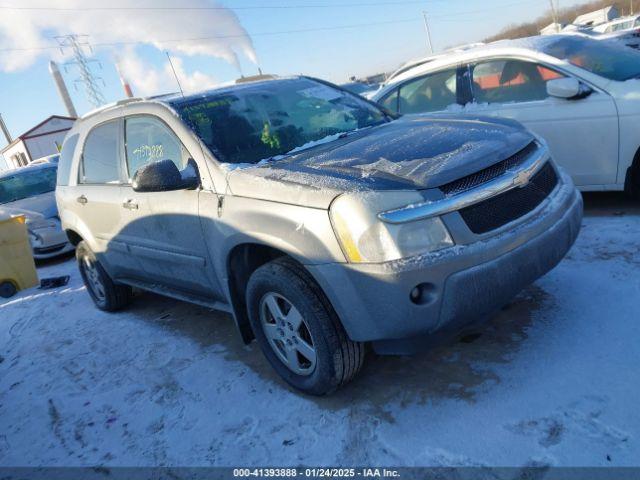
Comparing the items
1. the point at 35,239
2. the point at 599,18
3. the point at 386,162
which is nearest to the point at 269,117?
the point at 386,162

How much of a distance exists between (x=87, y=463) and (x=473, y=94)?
440 centimetres

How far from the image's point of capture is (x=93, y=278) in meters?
5.12

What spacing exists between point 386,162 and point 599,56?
3269mm

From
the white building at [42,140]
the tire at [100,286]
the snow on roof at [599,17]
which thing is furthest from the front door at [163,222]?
the snow on roof at [599,17]

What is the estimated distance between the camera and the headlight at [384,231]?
2.25 meters

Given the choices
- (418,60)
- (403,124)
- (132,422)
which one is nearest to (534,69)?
(418,60)

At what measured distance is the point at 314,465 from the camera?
233cm

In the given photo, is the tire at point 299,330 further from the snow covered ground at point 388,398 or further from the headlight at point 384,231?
the headlight at point 384,231

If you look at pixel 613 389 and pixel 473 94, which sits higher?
pixel 473 94

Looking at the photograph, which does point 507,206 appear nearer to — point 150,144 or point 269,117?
point 269,117

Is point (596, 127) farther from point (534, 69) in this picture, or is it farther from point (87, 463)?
point (87, 463)

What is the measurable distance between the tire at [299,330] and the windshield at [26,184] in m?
8.12

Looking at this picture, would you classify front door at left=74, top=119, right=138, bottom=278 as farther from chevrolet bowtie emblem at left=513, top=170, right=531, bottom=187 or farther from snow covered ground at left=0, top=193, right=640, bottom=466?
chevrolet bowtie emblem at left=513, top=170, right=531, bottom=187

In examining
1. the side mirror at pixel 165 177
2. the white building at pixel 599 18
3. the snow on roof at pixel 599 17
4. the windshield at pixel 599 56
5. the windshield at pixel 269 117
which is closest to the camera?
the side mirror at pixel 165 177
